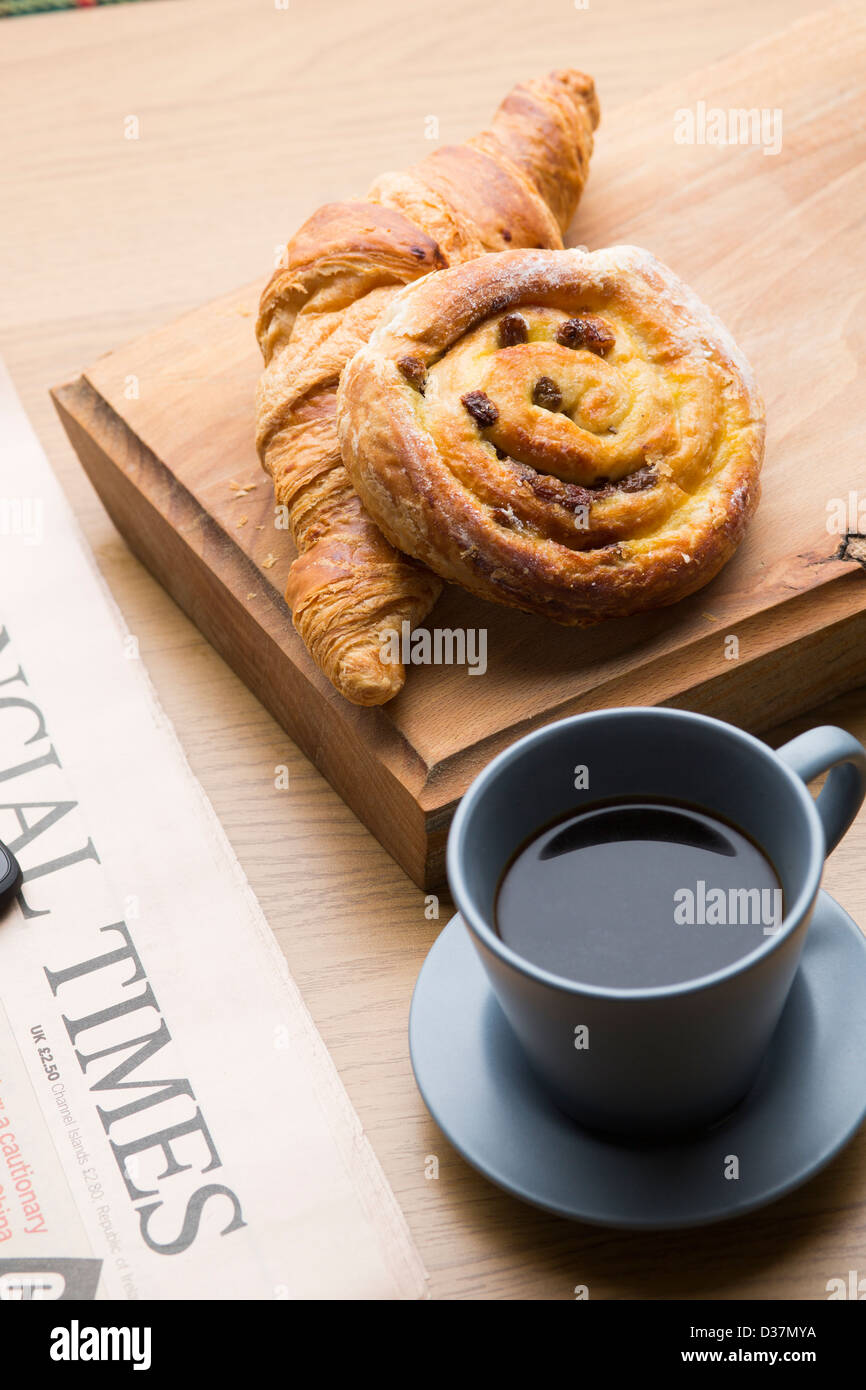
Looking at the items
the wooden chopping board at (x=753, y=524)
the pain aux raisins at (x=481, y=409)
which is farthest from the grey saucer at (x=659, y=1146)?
the pain aux raisins at (x=481, y=409)

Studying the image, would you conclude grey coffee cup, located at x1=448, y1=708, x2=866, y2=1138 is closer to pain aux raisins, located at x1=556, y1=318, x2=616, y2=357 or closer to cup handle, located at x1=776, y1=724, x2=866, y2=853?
cup handle, located at x1=776, y1=724, x2=866, y2=853

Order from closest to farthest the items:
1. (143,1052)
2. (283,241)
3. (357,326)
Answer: (143,1052)
(357,326)
(283,241)

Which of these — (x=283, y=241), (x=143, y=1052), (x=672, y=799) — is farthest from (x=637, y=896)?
(x=283, y=241)

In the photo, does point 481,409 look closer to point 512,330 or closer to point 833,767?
point 512,330

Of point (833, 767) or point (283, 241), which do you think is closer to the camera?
point (833, 767)

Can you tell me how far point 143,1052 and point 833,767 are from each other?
409 mm

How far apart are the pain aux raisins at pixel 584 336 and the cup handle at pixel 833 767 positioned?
330 mm

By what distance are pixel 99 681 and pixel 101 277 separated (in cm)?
45

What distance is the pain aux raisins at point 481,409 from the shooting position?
81 centimetres

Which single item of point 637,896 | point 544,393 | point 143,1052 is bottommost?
point 143,1052

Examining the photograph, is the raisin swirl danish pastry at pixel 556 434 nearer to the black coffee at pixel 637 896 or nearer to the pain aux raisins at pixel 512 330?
the pain aux raisins at pixel 512 330

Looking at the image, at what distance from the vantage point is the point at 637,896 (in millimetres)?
627

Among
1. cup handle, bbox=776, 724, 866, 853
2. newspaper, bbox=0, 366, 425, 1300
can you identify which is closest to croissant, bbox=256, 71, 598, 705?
newspaper, bbox=0, 366, 425, 1300

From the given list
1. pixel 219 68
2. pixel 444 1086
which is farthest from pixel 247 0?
pixel 444 1086
